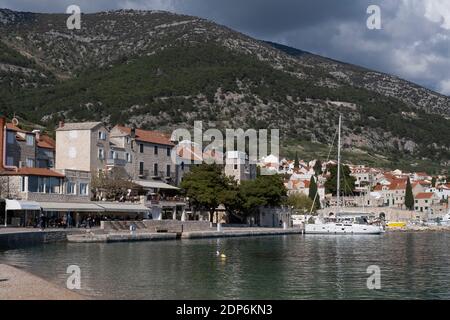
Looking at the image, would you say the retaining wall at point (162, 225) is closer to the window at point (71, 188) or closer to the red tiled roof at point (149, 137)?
the window at point (71, 188)

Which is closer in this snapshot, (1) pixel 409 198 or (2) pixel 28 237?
(2) pixel 28 237

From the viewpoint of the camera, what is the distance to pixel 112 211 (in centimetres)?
7556

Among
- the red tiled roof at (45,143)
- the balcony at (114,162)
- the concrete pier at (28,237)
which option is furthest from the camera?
the red tiled roof at (45,143)

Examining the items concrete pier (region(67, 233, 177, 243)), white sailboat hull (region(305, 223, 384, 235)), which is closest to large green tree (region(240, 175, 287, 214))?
white sailboat hull (region(305, 223, 384, 235))

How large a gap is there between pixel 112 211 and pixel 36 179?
1141 centimetres

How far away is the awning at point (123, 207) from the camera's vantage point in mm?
73188

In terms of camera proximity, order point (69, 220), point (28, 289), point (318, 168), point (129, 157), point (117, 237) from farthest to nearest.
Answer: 1. point (318, 168)
2. point (129, 157)
3. point (69, 220)
4. point (117, 237)
5. point (28, 289)

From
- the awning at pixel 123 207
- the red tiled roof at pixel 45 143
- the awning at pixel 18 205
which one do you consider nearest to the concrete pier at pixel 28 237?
the awning at pixel 18 205


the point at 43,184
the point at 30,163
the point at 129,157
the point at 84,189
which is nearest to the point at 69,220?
the point at 43,184

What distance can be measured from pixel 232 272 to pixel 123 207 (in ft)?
128

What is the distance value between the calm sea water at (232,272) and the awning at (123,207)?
15.9 meters

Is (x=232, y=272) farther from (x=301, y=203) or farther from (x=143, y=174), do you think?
(x=301, y=203)

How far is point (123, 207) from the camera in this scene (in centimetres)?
7588

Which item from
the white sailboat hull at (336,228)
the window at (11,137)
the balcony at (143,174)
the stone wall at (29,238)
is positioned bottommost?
the white sailboat hull at (336,228)
